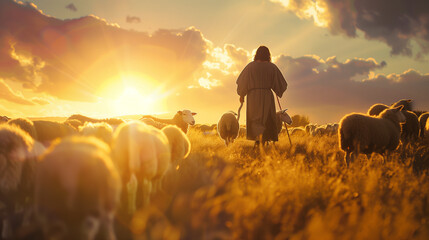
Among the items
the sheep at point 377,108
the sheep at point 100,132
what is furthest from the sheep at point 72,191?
the sheep at point 377,108

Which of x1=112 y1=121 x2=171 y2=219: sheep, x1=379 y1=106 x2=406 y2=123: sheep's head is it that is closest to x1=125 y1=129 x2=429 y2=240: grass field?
x1=112 y1=121 x2=171 y2=219: sheep

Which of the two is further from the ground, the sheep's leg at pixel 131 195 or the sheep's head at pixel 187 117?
the sheep's head at pixel 187 117

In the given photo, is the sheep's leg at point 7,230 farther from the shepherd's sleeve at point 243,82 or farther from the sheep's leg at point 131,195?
the shepherd's sleeve at point 243,82

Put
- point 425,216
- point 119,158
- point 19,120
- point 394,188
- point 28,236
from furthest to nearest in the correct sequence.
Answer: point 19,120, point 394,188, point 425,216, point 119,158, point 28,236

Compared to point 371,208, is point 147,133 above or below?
above

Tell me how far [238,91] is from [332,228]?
20.3 feet

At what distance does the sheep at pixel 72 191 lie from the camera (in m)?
1.62

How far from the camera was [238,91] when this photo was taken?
27.1 feet

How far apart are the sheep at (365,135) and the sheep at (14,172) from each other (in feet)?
18.9

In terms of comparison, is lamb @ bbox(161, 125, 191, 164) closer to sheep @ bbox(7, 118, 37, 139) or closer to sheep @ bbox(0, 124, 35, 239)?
sheep @ bbox(0, 124, 35, 239)

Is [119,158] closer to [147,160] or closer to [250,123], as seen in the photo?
[147,160]

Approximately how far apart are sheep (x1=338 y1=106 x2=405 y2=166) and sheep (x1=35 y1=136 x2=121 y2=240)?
203 inches

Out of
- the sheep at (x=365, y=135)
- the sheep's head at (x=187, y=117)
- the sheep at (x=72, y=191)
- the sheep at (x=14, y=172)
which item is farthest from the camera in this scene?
the sheep's head at (x=187, y=117)

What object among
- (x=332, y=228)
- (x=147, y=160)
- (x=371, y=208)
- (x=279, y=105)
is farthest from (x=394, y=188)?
(x=279, y=105)
